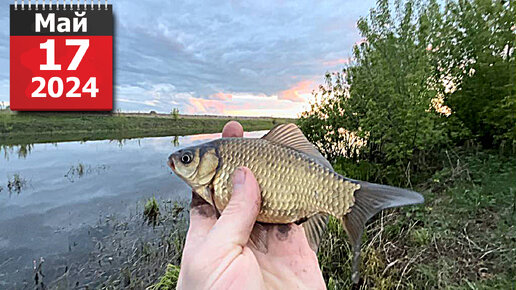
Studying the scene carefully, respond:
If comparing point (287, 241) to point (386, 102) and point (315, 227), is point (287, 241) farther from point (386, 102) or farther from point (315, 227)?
point (386, 102)

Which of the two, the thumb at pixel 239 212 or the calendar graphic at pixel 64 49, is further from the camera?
the calendar graphic at pixel 64 49

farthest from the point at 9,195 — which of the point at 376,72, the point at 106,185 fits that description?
the point at 376,72

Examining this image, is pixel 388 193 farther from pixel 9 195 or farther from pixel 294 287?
pixel 9 195

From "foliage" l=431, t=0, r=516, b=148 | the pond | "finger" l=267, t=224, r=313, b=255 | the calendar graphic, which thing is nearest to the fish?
"finger" l=267, t=224, r=313, b=255

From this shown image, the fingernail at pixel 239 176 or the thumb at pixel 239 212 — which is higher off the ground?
the fingernail at pixel 239 176

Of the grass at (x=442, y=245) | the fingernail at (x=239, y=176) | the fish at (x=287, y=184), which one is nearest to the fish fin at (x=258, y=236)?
the fish at (x=287, y=184)

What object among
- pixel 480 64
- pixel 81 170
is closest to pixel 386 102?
pixel 480 64

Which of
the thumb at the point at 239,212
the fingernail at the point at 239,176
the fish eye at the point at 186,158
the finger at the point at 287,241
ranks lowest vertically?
the finger at the point at 287,241

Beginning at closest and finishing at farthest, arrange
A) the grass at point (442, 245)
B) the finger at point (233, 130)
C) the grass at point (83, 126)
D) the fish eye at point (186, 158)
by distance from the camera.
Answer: the fish eye at point (186, 158)
the finger at point (233, 130)
the grass at point (442, 245)
the grass at point (83, 126)

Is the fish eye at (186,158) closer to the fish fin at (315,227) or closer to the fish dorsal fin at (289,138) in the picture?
the fish dorsal fin at (289,138)
